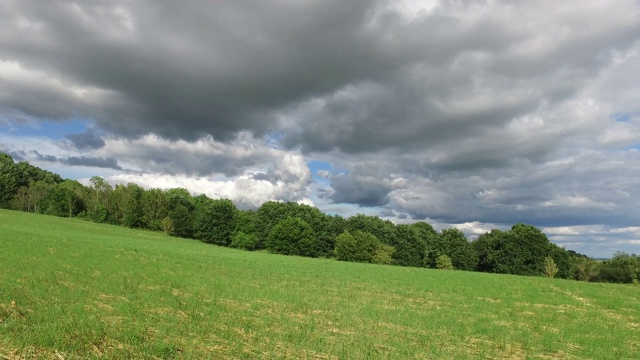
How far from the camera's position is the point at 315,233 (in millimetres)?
106375

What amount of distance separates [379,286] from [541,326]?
13850 millimetres

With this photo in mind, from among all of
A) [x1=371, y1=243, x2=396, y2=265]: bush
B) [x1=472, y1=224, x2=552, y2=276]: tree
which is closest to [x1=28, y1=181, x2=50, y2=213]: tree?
[x1=371, y1=243, x2=396, y2=265]: bush

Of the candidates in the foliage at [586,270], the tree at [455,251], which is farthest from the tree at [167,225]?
the foliage at [586,270]

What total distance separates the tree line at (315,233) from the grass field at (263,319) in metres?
62.4

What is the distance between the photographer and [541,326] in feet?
61.8

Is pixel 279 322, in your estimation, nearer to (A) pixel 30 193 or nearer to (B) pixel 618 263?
(B) pixel 618 263

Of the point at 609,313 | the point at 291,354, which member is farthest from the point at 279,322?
the point at 609,313

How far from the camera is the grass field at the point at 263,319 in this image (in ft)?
31.2

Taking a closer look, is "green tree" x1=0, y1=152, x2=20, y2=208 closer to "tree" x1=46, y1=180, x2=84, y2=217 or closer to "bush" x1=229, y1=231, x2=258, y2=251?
"tree" x1=46, y1=180, x2=84, y2=217

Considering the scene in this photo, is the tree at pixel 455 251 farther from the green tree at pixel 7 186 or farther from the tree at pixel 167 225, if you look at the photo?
the green tree at pixel 7 186

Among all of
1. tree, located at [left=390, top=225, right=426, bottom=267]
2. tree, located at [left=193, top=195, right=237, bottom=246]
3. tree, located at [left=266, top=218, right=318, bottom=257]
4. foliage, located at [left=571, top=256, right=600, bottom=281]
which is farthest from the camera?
tree, located at [left=193, top=195, right=237, bottom=246]

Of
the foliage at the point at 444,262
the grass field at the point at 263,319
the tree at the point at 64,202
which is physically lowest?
the foliage at the point at 444,262

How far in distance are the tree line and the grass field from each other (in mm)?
62381

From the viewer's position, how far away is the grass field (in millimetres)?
9500
